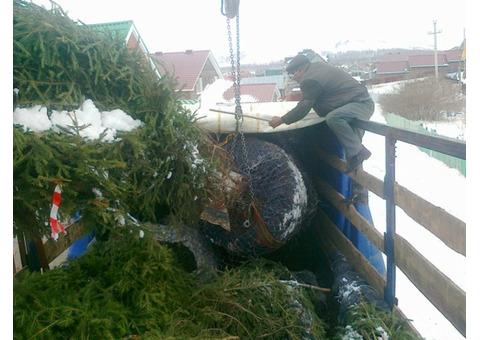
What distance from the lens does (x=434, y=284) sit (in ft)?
7.38

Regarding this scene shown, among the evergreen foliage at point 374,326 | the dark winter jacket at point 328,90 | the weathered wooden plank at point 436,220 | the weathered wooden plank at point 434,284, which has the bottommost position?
the evergreen foliage at point 374,326

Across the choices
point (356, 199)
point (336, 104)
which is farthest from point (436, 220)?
point (336, 104)

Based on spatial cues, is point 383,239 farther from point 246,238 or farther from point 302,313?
point 246,238

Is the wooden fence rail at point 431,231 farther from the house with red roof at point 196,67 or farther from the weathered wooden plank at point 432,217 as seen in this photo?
the house with red roof at point 196,67

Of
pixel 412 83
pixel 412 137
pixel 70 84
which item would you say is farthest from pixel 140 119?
pixel 412 83

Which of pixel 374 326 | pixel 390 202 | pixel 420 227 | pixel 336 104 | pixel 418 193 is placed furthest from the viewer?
pixel 418 193

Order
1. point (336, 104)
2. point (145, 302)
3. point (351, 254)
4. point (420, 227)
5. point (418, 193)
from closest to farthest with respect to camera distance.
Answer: point (145, 302) < point (351, 254) < point (336, 104) < point (420, 227) < point (418, 193)

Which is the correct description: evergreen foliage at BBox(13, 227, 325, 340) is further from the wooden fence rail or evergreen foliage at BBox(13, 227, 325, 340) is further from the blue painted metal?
the blue painted metal

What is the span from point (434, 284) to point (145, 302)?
1.56 meters

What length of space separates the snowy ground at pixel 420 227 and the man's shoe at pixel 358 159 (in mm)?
2088

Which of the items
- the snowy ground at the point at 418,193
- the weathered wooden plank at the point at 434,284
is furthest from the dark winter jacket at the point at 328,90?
the snowy ground at the point at 418,193

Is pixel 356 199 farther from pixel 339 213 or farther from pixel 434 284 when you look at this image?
pixel 434 284

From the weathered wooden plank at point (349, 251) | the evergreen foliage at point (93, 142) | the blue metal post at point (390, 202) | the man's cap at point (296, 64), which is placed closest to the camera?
the evergreen foliage at point (93, 142)

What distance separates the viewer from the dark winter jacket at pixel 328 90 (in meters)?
4.08
